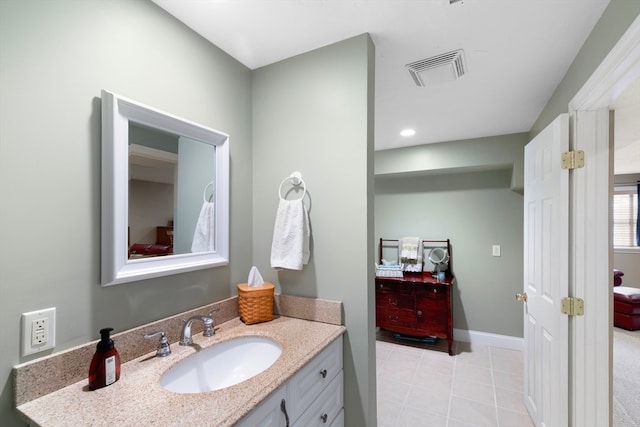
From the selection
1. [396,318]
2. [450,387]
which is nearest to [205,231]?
[450,387]

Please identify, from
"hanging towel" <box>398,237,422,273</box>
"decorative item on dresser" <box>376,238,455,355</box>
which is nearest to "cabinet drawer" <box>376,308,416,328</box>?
"decorative item on dresser" <box>376,238,455,355</box>

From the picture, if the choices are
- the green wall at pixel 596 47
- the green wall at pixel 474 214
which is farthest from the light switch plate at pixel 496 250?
the green wall at pixel 596 47

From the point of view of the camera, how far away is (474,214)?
335 centimetres

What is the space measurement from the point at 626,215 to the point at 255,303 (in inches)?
263

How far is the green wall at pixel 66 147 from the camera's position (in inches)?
32.7

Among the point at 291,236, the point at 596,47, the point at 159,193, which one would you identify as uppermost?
the point at 596,47

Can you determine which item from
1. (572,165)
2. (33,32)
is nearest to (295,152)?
(33,32)

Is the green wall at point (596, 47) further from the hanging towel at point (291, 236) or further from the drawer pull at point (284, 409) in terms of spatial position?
the drawer pull at point (284, 409)

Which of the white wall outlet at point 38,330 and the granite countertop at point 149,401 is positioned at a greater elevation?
the white wall outlet at point 38,330

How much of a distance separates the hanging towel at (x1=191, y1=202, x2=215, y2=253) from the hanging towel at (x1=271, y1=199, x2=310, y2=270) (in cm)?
33

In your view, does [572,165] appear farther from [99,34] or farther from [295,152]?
[99,34]

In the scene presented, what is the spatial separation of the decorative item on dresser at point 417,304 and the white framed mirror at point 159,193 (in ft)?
7.24

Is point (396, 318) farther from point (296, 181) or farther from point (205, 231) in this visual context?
point (205, 231)

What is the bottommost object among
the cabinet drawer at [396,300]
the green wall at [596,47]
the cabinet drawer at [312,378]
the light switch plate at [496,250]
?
the cabinet drawer at [396,300]
